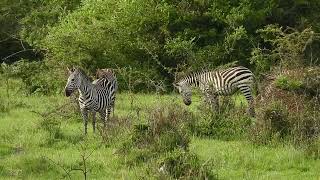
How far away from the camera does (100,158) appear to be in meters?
12.5

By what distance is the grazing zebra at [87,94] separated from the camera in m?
15.4

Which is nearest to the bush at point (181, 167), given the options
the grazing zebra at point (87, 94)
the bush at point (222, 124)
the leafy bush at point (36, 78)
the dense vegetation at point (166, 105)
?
the dense vegetation at point (166, 105)

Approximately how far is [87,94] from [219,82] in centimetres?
480

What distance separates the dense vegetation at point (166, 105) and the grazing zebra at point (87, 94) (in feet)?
1.55

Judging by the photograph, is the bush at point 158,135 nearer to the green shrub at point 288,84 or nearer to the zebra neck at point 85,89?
the zebra neck at point 85,89

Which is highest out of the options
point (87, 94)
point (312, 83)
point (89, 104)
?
point (312, 83)

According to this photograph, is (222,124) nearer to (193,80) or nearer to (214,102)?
(214,102)

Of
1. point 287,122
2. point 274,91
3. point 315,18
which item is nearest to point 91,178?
point 287,122

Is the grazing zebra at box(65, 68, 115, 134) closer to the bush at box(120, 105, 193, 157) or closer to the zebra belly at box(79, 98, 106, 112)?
the zebra belly at box(79, 98, 106, 112)

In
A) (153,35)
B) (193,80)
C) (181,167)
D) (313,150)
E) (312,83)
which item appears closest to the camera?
(181,167)

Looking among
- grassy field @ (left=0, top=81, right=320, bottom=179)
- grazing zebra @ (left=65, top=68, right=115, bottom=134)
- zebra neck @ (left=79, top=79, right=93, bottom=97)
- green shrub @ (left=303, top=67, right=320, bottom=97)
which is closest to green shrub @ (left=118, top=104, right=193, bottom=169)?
grassy field @ (left=0, top=81, right=320, bottom=179)

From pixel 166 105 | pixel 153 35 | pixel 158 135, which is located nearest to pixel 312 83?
pixel 166 105

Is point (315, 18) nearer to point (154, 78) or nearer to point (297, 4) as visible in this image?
point (297, 4)

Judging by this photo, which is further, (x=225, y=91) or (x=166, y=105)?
(x=225, y=91)
